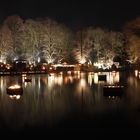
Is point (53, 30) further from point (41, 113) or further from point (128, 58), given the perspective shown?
point (41, 113)

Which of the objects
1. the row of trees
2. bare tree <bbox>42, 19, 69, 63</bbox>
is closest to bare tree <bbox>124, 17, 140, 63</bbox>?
the row of trees

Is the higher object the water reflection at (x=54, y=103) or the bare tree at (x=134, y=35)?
the bare tree at (x=134, y=35)

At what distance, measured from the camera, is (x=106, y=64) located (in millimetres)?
53000

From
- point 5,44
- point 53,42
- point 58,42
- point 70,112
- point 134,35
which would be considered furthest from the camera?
→ point 58,42

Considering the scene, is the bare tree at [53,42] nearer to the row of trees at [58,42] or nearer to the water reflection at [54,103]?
the row of trees at [58,42]

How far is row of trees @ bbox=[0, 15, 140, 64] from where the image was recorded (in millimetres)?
49031

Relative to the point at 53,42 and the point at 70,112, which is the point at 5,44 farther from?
the point at 70,112

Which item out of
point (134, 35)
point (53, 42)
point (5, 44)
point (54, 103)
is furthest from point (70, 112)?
point (53, 42)

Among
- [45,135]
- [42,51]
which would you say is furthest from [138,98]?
[42,51]

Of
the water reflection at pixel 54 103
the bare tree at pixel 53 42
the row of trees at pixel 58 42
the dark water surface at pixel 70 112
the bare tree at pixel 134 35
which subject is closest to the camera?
the dark water surface at pixel 70 112

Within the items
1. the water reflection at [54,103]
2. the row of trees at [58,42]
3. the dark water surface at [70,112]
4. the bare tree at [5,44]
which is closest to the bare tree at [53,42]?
the row of trees at [58,42]

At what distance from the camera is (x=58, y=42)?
5141 centimetres

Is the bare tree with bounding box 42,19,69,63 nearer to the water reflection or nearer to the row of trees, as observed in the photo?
the row of trees

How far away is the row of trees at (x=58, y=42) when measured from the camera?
49031 millimetres
